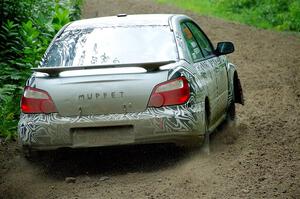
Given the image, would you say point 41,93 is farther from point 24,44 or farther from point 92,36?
point 24,44

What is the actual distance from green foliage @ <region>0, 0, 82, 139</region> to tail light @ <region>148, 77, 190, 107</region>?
3.13 metres

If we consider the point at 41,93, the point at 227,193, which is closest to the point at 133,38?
the point at 41,93

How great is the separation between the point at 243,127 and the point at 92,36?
8.97ft

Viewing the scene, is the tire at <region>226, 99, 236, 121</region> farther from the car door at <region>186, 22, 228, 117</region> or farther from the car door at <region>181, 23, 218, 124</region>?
the car door at <region>181, 23, 218, 124</region>

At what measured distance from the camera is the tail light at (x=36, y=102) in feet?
21.7

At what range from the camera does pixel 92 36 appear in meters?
7.41

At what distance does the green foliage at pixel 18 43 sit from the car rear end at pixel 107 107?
97.6 inches

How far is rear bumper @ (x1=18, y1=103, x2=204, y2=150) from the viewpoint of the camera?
21.2 ft

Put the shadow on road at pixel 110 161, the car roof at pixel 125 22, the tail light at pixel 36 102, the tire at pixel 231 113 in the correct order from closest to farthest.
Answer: the tail light at pixel 36 102 → the shadow on road at pixel 110 161 → the car roof at pixel 125 22 → the tire at pixel 231 113

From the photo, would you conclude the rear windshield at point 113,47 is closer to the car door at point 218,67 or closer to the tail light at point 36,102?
the tail light at point 36,102

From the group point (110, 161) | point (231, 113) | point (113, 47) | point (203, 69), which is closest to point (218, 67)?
point (203, 69)

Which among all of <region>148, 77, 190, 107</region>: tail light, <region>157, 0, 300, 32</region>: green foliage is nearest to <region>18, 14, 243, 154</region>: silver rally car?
<region>148, 77, 190, 107</region>: tail light

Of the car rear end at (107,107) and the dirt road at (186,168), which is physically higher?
the car rear end at (107,107)

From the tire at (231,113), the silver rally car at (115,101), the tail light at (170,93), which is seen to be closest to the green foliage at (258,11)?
the tire at (231,113)
